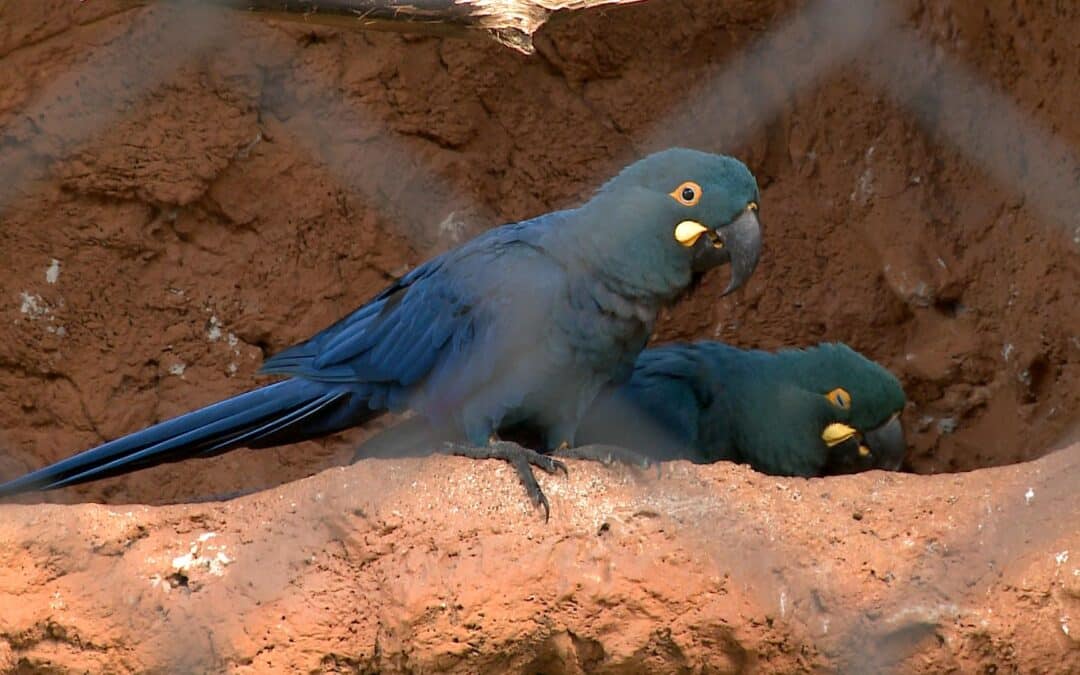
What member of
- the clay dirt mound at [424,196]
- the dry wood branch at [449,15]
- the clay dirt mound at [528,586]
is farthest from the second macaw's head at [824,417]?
the dry wood branch at [449,15]

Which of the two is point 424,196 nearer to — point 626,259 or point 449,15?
point 626,259

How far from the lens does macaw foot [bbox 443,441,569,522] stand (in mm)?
1897

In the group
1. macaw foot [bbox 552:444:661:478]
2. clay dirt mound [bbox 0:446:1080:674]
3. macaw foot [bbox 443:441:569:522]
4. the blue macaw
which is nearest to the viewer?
clay dirt mound [bbox 0:446:1080:674]

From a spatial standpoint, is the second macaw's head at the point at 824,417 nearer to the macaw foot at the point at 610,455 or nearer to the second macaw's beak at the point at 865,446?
the second macaw's beak at the point at 865,446

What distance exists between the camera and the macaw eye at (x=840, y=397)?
2660 mm

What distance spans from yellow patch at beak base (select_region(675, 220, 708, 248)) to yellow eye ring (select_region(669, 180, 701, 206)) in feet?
0.10

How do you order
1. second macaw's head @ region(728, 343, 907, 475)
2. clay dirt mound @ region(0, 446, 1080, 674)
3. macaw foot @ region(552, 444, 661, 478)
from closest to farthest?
clay dirt mound @ region(0, 446, 1080, 674)
macaw foot @ region(552, 444, 661, 478)
second macaw's head @ region(728, 343, 907, 475)

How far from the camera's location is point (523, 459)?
1965 millimetres

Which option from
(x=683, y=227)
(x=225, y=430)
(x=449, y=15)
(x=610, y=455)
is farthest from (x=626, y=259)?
(x=225, y=430)

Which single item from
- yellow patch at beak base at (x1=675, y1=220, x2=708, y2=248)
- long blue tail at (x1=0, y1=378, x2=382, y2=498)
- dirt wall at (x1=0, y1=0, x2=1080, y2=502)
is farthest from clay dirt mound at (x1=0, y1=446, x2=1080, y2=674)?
dirt wall at (x1=0, y1=0, x2=1080, y2=502)

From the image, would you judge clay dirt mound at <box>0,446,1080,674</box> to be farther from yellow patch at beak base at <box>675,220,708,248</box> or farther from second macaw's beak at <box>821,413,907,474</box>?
second macaw's beak at <box>821,413,907,474</box>

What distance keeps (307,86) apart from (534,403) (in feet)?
2.83

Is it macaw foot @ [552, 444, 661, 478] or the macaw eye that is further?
the macaw eye

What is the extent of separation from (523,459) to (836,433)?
2.87 ft
